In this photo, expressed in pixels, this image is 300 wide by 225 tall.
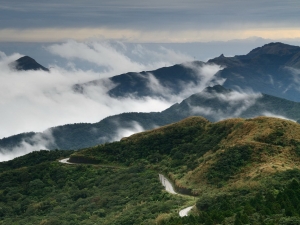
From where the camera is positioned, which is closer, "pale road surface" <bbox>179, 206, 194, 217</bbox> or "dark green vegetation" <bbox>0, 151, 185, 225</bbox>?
"pale road surface" <bbox>179, 206, 194, 217</bbox>

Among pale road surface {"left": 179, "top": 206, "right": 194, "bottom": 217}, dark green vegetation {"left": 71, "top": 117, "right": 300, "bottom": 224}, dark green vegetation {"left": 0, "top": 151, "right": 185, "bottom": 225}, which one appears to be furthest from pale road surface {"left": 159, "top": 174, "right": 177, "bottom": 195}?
pale road surface {"left": 179, "top": 206, "right": 194, "bottom": 217}

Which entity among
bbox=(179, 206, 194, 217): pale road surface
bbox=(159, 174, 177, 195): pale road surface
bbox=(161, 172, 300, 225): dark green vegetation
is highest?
bbox=(159, 174, 177, 195): pale road surface

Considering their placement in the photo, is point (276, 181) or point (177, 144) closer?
point (276, 181)

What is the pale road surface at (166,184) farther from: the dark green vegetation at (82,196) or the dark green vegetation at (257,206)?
the dark green vegetation at (257,206)

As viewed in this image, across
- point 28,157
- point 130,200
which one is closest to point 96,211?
point 130,200

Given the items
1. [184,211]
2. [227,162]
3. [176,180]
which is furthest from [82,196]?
[184,211]

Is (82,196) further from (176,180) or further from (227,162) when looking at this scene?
(227,162)

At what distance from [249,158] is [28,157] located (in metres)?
95.2

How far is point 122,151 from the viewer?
14475 centimetres

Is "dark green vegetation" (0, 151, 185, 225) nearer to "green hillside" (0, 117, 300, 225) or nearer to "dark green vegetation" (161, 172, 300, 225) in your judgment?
"green hillside" (0, 117, 300, 225)

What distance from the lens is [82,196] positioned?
399 feet

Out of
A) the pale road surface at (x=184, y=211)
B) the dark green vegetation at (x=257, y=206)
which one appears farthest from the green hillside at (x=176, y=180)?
the pale road surface at (x=184, y=211)

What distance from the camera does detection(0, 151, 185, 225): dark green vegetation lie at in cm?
9450

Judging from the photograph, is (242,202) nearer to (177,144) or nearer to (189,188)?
(189,188)
